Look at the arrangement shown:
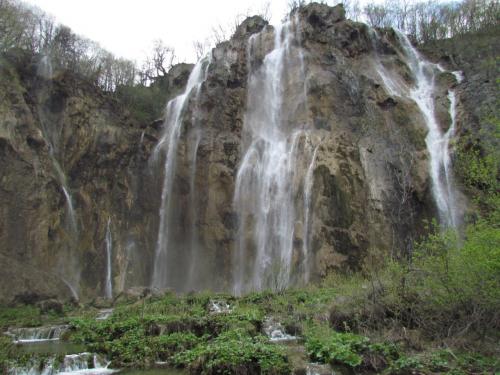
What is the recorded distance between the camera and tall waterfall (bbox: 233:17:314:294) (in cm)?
2594

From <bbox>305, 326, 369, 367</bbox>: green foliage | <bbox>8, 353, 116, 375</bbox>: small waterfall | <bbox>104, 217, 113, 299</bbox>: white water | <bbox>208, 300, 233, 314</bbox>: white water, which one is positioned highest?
<bbox>104, 217, 113, 299</bbox>: white water

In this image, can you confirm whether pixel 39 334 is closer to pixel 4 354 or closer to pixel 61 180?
pixel 4 354

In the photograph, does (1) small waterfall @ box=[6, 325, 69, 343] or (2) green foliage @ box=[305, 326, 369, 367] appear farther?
(1) small waterfall @ box=[6, 325, 69, 343]

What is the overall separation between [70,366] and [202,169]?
2051cm

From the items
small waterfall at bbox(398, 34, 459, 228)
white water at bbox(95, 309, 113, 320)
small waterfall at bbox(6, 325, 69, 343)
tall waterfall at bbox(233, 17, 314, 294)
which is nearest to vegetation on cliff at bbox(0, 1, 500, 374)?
small waterfall at bbox(6, 325, 69, 343)

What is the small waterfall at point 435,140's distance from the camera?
25109 mm

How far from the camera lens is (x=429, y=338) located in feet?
36.8

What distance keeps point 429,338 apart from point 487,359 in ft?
6.91

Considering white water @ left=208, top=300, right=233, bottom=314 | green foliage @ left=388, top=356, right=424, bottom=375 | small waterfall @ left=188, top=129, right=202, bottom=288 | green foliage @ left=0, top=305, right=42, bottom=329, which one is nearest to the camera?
green foliage @ left=388, top=356, right=424, bottom=375

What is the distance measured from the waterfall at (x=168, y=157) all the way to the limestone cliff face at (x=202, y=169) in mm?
461

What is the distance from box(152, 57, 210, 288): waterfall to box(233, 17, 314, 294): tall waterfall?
4891 mm

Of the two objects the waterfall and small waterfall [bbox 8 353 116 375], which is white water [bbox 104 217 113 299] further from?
small waterfall [bbox 8 353 116 375]

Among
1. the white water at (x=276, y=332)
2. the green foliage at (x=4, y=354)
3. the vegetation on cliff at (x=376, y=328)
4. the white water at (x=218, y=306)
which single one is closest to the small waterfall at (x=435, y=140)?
the vegetation on cliff at (x=376, y=328)

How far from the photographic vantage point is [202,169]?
30.9 meters
